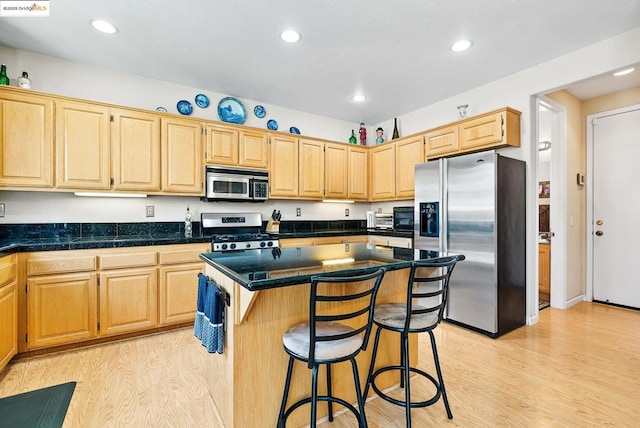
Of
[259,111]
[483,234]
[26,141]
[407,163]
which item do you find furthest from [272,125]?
[483,234]

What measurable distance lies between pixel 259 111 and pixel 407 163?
86.1 inches

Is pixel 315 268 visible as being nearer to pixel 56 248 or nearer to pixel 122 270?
pixel 122 270

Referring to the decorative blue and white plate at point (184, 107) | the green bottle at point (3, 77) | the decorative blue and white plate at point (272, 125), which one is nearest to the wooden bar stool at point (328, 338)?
the decorative blue and white plate at point (184, 107)

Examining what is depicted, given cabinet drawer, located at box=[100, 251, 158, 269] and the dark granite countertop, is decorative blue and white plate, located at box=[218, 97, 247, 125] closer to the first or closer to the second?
cabinet drawer, located at box=[100, 251, 158, 269]

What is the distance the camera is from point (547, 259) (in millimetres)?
4191

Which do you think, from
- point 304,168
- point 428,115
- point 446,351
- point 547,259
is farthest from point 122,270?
point 547,259

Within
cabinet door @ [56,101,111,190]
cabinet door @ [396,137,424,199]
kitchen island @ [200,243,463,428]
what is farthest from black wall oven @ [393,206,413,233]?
cabinet door @ [56,101,111,190]

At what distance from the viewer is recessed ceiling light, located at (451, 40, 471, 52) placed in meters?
2.74

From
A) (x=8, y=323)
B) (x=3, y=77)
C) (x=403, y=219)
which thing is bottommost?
(x=8, y=323)

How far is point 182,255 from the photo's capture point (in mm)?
3143

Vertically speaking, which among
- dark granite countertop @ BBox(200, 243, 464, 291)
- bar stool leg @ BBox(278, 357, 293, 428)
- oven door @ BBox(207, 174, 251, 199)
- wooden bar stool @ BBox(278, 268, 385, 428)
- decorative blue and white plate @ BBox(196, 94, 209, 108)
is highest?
decorative blue and white plate @ BBox(196, 94, 209, 108)

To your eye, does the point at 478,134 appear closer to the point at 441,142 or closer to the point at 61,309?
the point at 441,142

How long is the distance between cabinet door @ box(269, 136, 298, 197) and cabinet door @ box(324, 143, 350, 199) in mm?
528

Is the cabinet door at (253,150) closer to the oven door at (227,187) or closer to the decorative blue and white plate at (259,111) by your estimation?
the oven door at (227,187)
